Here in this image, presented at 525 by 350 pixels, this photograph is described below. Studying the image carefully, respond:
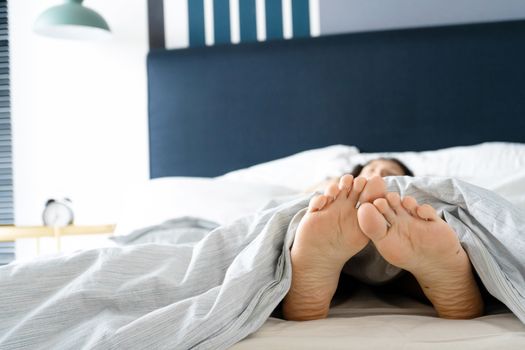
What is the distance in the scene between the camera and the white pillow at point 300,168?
82.8 inches

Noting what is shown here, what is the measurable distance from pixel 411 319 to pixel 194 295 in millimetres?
338

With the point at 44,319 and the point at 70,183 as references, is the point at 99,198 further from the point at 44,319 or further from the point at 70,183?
the point at 44,319

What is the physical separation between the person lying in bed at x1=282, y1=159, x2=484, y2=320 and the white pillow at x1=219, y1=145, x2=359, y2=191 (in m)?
1.13

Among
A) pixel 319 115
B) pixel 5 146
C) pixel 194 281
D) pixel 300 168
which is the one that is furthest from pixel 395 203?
pixel 5 146

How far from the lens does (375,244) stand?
89 centimetres

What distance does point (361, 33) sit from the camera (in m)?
2.37

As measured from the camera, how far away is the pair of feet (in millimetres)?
854

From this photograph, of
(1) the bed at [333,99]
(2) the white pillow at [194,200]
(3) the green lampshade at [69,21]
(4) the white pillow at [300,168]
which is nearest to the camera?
(2) the white pillow at [194,200]

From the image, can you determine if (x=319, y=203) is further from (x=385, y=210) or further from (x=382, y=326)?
(x=382, y=326)

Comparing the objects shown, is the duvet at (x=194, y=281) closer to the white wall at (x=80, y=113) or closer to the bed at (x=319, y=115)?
the bed at (x=319, y=115)

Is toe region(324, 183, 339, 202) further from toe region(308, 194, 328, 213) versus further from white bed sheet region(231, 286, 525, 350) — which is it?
white bed sheet region(231, 286, 525, 350)

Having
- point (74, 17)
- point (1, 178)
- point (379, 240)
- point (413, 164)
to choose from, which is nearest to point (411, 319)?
point (379, 240)

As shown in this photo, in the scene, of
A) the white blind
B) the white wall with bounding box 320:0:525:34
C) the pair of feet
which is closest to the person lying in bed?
the pair of feet

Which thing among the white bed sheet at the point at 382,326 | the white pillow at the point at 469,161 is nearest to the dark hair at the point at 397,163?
the white pillow at the point at 469,161
